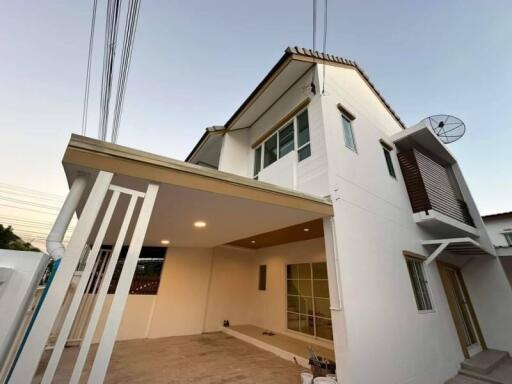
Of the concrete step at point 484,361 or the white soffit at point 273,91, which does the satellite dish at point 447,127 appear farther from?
the concrete step at point 484,361

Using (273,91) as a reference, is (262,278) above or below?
below

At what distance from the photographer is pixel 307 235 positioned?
18.3 ft

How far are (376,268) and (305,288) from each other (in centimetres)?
279

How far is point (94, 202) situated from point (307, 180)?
11.3ft

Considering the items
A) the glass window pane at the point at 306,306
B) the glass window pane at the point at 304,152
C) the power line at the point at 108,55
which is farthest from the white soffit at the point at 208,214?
the glass window pane at the point at 306,306

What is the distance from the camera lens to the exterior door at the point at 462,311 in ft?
17.0

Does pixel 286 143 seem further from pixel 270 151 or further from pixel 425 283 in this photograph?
pixel 425 283

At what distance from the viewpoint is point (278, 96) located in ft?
18.4

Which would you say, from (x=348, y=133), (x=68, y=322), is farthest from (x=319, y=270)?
(x=68, y=322)

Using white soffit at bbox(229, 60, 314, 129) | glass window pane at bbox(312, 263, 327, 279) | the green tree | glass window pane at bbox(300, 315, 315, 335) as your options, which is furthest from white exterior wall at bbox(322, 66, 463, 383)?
the green tree

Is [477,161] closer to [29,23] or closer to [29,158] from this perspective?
[29,23]

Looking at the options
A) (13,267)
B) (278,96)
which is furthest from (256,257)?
(13,267)

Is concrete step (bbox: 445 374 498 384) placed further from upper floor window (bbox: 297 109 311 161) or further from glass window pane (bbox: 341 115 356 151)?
upper floor window (bbox: 297 109 311 161)

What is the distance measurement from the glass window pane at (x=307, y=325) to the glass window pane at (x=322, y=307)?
302 mm
